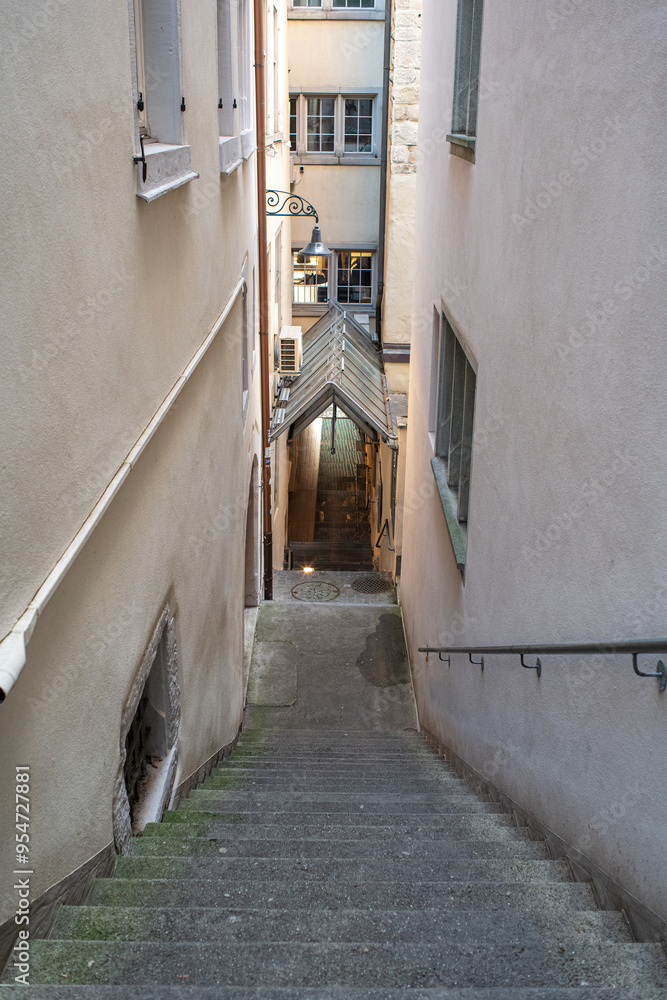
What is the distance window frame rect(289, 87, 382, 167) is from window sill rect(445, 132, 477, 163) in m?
11.6

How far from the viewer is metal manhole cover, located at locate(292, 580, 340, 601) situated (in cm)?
1202

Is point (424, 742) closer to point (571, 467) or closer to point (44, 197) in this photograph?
point (571, 467)

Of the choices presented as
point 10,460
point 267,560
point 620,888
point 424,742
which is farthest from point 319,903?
point 267,560

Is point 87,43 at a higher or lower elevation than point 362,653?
higher

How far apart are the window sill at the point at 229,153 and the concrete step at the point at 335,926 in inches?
205

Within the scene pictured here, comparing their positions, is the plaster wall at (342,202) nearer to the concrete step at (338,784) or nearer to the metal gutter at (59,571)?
the concrete step at (338,784)

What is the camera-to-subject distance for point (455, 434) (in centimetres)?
721

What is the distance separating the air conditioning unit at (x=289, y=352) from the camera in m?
14.4

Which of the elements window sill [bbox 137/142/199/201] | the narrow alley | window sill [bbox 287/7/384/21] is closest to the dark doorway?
window sill [bbox 287/7/384/21]

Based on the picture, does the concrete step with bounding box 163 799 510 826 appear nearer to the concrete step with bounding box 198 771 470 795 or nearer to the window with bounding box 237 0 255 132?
the concrete step with bounding box 198 771 470 795

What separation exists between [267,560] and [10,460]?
9.49m

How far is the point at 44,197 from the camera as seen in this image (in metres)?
2.50

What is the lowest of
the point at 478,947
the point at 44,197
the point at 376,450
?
the point at 376,450

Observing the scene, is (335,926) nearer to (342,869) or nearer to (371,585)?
(342,869)
